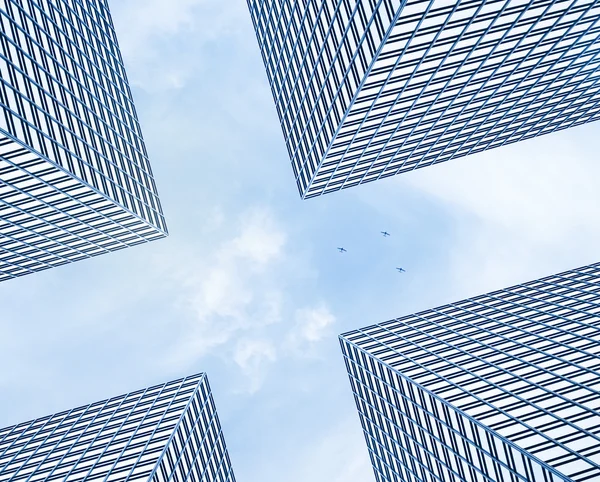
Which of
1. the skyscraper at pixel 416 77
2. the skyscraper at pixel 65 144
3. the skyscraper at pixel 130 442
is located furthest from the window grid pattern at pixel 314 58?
the skyscraper at pixel 130 442

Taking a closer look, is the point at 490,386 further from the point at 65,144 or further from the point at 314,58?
the point at 65,144

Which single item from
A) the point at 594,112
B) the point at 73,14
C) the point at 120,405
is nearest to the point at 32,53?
the point at 73,14

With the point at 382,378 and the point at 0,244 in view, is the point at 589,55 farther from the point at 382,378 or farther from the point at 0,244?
the point at 0,244

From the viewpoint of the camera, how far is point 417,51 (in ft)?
135

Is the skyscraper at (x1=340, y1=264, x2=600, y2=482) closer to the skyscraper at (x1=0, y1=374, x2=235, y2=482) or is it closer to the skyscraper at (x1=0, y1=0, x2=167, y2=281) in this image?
the skyscraper at (x1=0, y1=374, x2=235, y2=482)

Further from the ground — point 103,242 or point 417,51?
point 417,51

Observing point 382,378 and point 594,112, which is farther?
point 594,112

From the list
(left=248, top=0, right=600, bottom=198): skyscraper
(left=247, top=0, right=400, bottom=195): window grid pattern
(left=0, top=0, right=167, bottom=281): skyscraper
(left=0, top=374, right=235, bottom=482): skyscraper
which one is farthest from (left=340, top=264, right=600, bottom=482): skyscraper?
(left=0, top=0, right=167, bottom=281): skyscraper

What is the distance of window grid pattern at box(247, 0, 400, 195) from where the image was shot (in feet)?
133

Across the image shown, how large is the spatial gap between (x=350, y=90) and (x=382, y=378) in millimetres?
32435

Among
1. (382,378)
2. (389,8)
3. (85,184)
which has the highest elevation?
(389,8)

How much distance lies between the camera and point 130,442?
55.2 m

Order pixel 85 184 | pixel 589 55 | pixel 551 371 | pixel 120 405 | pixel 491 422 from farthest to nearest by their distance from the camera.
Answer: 1. pixel 120 405
2. pixel 589 55
3. pixel 85 184
4. pixel 551 371
5. pixel 491 422

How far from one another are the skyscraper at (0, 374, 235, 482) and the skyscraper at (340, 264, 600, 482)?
847 inches
